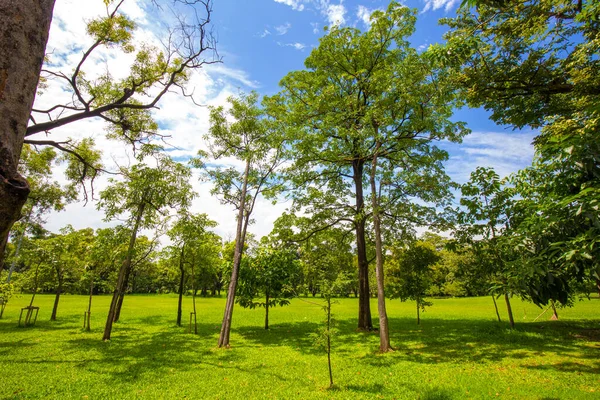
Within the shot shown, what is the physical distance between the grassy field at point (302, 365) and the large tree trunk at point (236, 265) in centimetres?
72

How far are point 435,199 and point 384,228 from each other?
3.71m

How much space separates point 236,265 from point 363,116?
8.81m

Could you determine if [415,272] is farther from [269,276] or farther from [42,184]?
[42,184]

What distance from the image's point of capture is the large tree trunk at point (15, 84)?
1.15 metres

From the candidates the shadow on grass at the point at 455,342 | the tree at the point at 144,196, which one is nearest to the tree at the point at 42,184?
the tree at the point at 144,196

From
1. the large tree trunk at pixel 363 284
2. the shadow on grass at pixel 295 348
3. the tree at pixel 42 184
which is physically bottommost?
the shadow on grass at pixel 295 348

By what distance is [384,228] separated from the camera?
16109 mm

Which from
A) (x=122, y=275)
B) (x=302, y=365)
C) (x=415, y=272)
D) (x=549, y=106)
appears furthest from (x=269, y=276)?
(x=549, y=106)

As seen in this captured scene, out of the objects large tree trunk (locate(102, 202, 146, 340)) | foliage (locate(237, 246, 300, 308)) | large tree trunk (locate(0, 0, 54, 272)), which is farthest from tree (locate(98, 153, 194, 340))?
large tree trunk (locate(0, 0, 54, 272))

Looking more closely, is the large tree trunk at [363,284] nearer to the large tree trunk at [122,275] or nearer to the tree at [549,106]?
the tree at [549,106]

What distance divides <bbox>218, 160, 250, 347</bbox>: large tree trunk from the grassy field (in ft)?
2.35

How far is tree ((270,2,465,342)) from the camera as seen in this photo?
1083cm

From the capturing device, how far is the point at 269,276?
16391 millimetres

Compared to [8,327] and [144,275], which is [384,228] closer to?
[8,327]
